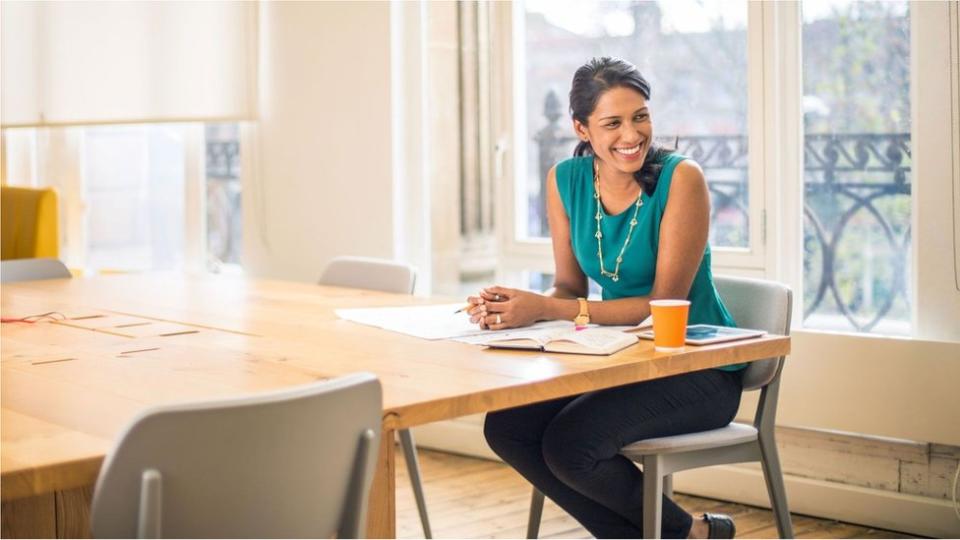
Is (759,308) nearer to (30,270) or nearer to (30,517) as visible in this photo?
(30,517)

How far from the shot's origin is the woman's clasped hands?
219cm

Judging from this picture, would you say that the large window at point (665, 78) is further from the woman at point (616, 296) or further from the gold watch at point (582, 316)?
the gold watch at point (582, 316)

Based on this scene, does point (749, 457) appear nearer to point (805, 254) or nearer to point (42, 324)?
point (805, 254)

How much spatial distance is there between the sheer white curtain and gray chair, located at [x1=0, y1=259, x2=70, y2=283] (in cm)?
121

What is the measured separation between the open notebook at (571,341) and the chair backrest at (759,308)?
0.45 m

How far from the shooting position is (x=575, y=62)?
385 centimetres

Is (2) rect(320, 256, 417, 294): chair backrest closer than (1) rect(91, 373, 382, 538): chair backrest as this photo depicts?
No

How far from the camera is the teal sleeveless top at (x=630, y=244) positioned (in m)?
2.41

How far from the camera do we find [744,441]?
2.32m

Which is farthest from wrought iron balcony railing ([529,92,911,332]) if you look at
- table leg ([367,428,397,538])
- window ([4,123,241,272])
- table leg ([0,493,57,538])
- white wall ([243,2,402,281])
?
window ([4,123,241,272])

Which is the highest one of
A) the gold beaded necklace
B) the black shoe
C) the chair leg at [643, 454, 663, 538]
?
the gold beaded necklace

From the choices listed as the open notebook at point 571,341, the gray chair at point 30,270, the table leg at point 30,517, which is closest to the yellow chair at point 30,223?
the gray chair at point 30,270

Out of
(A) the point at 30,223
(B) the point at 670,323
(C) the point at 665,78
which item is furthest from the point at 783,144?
(A) the point at 30,223

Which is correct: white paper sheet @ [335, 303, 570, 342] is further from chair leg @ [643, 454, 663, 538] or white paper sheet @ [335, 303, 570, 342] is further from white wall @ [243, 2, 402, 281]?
white wall @ [243, 2, 402, 281]
